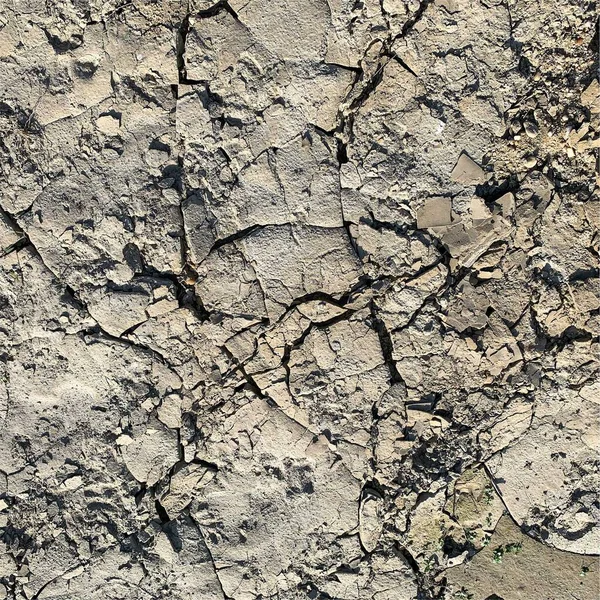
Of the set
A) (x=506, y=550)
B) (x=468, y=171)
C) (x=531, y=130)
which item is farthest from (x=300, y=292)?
(x=506, y=550)

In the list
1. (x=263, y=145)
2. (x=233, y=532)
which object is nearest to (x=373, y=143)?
(x=263, y=145)

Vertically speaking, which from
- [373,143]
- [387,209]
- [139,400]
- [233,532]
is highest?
[373,143]

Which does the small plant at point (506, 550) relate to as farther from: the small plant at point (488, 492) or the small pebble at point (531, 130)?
the small pebble at point (531, 130)

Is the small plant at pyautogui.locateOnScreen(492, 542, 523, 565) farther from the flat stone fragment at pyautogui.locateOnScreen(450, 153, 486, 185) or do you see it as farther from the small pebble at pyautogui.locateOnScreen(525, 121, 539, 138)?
the small pebble at pyautogui.locateOnScreen(525, 121, 539, 138)

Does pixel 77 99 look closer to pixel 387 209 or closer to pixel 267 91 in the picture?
pixel 267 91

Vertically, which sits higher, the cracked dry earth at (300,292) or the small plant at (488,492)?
the cracked dry earth at (300,292)

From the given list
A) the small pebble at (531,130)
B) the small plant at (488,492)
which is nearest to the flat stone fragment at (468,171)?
the small pebble at (531,130)

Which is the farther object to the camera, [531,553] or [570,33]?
[531,553]

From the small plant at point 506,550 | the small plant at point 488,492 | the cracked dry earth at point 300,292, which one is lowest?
the small plant at point 506,550
